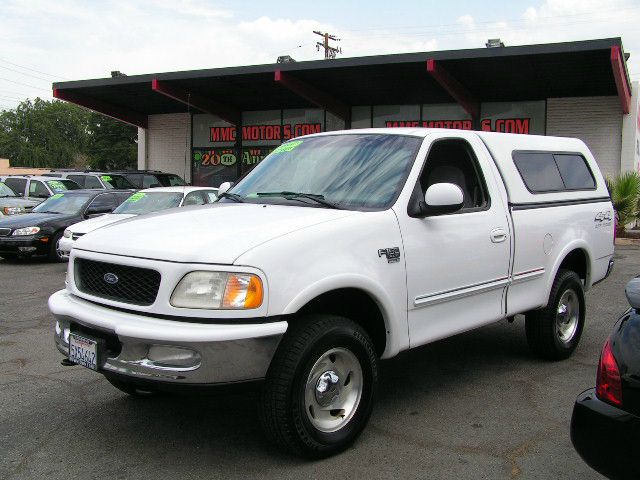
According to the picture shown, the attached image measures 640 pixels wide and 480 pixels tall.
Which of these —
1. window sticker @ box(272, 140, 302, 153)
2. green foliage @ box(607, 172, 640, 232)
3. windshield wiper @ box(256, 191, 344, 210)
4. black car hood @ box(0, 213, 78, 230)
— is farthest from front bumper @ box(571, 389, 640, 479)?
green foliage @ box(607, 172, 640, 232)

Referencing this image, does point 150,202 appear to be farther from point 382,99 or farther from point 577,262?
point 382,99

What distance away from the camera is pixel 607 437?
2.55 m

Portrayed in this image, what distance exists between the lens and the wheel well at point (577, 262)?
5.73 metres

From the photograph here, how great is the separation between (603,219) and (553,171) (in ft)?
2.79

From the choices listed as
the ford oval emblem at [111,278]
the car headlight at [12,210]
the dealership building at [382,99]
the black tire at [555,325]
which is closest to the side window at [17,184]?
the car headlight at [12,210]

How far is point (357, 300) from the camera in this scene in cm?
388

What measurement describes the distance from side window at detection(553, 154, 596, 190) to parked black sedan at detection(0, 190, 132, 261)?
9168 millimetres

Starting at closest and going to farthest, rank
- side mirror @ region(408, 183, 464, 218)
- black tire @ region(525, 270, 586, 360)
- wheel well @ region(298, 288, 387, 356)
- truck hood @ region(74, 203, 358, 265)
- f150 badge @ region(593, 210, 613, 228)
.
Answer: truck hood @ region(74, 203, 358, 265) → wheel well @ region(298, 288, 387, 356) → side mirror @ region(408, 183, 464, 218) → black tire @ region(525, 270, 586, 360) → f150 badge @ region(593, 210, 613, 228)

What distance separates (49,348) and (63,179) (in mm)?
13546

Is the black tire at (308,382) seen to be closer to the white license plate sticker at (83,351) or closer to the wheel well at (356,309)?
the wheel well at (356,309)

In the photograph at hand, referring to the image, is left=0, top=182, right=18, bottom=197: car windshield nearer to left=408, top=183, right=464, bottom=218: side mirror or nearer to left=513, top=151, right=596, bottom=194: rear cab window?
left=513, top=151, right=596, bottom=194: rear cab window

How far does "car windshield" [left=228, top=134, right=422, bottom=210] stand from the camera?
414cm

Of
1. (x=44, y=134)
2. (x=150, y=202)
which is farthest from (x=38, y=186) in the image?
(x=44, y=134)

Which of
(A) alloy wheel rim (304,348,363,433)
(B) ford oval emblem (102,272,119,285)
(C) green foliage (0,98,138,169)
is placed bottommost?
(A) alloy wheel rim (304,348,363,433)
